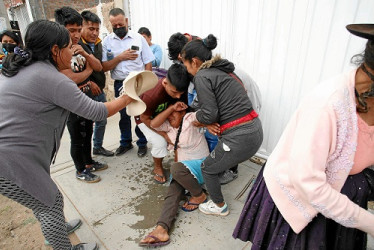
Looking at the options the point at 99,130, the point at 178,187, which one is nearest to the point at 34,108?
the point at 178,187

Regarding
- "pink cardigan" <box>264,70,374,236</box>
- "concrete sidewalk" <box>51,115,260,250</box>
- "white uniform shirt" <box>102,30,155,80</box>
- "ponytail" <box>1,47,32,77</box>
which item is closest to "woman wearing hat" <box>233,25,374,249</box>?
"pink cardigan" <box>264,70,374,236</box>

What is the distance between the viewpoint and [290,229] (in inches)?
46.9

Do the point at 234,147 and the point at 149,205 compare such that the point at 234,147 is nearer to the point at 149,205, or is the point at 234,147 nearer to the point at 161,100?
the point at 161,100

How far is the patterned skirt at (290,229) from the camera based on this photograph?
1.10 meters

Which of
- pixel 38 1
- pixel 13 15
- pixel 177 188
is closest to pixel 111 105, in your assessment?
pixel 177 188

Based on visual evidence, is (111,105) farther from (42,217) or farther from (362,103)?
(362,103)

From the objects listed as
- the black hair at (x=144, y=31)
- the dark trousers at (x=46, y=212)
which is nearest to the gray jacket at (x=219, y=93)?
the dark trousers at (x=46, y=212)

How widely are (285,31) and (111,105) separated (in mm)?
2072

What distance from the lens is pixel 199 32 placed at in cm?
333

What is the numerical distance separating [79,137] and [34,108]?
4.35 feet

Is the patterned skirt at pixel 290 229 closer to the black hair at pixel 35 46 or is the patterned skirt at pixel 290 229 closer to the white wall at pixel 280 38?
the black hair at pixel 35 46

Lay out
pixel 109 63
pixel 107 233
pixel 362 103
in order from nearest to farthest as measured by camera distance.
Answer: pixel 362 103, pixel 107 233, pixel 109 63

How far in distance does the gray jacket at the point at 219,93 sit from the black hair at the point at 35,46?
103 centimetres

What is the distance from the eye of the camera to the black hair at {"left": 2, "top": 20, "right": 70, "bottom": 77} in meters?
1.35
